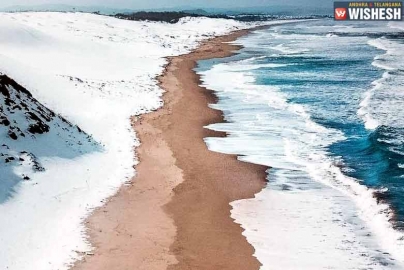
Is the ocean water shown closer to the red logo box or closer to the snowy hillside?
the snowy hillside

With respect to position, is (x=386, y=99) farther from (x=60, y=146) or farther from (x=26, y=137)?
(x=26, y=137)

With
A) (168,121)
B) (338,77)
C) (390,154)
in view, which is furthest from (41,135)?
(338,77)

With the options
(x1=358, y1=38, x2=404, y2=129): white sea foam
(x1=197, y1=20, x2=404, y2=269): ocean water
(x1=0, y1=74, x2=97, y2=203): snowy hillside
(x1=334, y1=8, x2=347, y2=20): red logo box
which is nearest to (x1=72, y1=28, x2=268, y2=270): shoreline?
(x1=197, y1=20, x2=404, y2=269): ocean water

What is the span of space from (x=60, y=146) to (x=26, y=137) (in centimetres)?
164

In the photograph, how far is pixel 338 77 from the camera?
157 feet

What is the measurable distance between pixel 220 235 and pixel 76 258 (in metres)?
4.48

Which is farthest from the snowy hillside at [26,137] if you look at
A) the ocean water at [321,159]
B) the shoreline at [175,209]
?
the ocean water at [321,159]

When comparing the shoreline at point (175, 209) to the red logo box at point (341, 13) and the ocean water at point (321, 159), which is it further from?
the red logo box at point (341, 13)

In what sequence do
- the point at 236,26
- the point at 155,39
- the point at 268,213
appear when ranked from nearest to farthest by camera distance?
the point at 268,213 → the point at 155,39 → the point at 236,26

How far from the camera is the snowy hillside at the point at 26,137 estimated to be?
1891 centimetres

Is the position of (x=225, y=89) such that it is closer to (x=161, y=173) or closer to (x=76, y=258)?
(x=161, y=173)

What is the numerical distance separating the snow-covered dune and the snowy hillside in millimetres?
42

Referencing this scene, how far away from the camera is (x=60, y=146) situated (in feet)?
74.1

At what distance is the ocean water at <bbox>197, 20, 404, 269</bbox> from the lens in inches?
589
